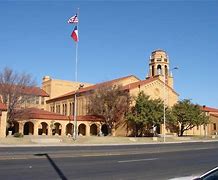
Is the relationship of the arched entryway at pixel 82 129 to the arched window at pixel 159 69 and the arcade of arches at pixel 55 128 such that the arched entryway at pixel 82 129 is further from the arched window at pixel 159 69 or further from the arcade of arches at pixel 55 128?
the arched window at pixel 159 69

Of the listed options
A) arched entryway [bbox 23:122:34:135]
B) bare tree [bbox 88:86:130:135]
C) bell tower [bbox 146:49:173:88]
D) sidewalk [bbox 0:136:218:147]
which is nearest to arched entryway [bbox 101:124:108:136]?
bare tree [bbox 88:86:130:135]

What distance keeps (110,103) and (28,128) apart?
17.2m

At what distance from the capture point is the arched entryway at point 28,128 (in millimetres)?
65250

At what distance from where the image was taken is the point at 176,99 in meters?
75.4

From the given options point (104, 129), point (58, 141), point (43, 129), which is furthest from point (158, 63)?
point (58, 141)

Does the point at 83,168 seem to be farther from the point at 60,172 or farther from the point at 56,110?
the point at 56,110

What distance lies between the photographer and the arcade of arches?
208ft

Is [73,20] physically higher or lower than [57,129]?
higher

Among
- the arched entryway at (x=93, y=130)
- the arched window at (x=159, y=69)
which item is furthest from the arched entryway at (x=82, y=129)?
the arched window at (x=159, y=69)

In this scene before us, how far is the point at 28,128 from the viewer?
67500 mm

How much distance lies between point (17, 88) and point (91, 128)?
20.4 metres

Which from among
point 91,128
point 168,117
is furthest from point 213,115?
point 91,128

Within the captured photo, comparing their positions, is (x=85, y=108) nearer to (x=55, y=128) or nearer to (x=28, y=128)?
(x=55, y=128)

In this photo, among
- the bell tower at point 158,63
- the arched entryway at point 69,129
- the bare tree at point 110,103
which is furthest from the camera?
the bell tower at point 158,63
